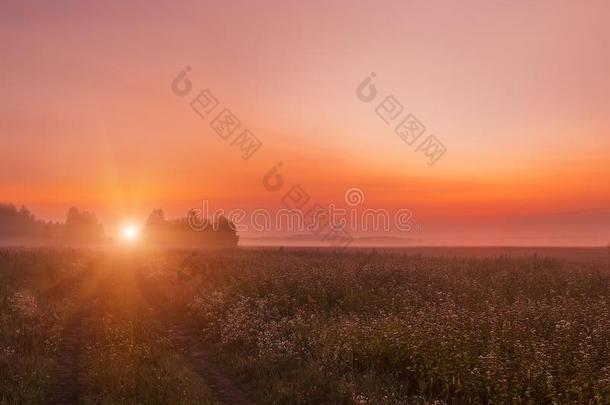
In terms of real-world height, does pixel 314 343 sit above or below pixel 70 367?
above

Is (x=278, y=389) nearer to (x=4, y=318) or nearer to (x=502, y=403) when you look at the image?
(x=502, y=403)

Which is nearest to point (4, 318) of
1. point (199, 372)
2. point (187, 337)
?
point (187, 337)

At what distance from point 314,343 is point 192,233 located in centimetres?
9494

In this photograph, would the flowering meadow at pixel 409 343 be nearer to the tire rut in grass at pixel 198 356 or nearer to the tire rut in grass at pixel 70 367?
the tire rut in grass at pixel 198 356

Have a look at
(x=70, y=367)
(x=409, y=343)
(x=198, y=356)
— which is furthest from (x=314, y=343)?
(x=70, y=367)

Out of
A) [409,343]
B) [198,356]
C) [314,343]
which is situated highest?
[409,343]

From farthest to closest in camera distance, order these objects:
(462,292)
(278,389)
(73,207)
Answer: (73,207) < (462,292) < (278,389)

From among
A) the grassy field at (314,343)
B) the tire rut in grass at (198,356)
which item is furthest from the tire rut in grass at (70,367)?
the tire rut in grass at (198,356)

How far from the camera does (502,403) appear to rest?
901 centimetres

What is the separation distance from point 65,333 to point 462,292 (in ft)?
47.4

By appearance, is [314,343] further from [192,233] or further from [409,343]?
[192,233]

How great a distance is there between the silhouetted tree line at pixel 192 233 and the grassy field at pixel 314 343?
79.1 metres

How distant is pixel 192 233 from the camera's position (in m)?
105

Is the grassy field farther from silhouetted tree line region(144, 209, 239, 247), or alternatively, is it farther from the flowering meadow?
silhouetted tree line region(144, 209, 239, 247)
